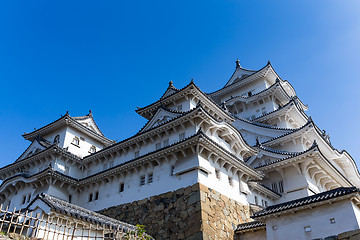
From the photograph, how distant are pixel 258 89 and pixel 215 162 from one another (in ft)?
82.6

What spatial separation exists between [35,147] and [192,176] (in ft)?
65.3

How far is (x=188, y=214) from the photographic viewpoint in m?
20.4

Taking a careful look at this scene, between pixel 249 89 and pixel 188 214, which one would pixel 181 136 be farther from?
pixel 249 89

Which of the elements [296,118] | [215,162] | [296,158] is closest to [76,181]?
[215,162]

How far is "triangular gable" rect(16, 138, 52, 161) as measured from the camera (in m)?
32.5

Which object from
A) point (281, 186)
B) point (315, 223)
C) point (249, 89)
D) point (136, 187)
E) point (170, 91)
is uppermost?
point (249, 89)

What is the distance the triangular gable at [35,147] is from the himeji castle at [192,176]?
0.35 ft

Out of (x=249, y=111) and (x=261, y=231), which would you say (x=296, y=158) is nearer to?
(x=261, y=231)

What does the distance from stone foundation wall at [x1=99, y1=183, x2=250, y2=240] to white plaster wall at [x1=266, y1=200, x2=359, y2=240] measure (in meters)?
3.47

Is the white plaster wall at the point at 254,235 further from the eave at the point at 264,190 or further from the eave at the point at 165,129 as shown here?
the eave at the point at 165,129

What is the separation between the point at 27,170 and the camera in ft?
105

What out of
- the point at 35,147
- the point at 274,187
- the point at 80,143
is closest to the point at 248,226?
the point at 274,187

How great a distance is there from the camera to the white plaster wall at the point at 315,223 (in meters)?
16.4

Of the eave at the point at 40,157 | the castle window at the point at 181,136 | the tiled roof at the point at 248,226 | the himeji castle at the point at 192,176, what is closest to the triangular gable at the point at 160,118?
the himeji castle at the point at 192,176
